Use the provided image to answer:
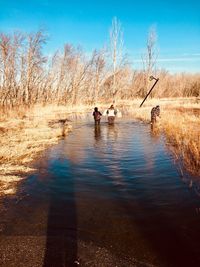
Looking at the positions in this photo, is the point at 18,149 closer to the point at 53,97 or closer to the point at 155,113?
the point at 155,113

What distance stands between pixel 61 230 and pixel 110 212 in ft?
4.41

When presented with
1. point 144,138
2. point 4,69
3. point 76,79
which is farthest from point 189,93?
point 144,138

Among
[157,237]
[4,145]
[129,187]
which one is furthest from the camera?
[4,145]

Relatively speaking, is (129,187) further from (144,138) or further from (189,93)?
(189,93)

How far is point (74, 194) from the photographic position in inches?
323

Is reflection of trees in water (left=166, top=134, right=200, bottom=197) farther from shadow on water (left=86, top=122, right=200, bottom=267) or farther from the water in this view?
shadow on water (left=86, top=122, right=200, bottom=267)

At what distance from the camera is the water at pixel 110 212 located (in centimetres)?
520

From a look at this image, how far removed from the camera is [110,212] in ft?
22.9

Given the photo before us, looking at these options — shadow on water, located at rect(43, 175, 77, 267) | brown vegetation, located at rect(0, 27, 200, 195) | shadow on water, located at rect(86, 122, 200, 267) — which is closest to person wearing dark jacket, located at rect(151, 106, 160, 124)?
brown vegetation, located at rect(0, 27, 200, 195)

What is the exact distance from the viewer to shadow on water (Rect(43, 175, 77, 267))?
16.2ft

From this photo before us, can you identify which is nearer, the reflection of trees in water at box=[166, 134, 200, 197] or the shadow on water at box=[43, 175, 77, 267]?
the shadow on water at box=[43, 175, 77, 267]

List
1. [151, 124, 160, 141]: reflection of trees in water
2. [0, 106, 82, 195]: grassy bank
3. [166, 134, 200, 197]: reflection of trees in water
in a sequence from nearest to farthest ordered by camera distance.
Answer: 1. [166, 134, 200, 197]: reflection of trees in water
2. [0, 106, 82, 195]: grassy bank
3. [151, 124, 160, 141]: reflection of trees in water

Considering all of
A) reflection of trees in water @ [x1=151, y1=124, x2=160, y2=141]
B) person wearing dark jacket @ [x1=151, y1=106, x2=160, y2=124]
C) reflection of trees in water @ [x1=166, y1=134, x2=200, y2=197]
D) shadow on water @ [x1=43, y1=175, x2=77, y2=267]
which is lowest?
shadow on water @ [x1=43, y1=175, x2=77, y2=267]

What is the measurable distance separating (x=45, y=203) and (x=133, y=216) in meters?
2.12
